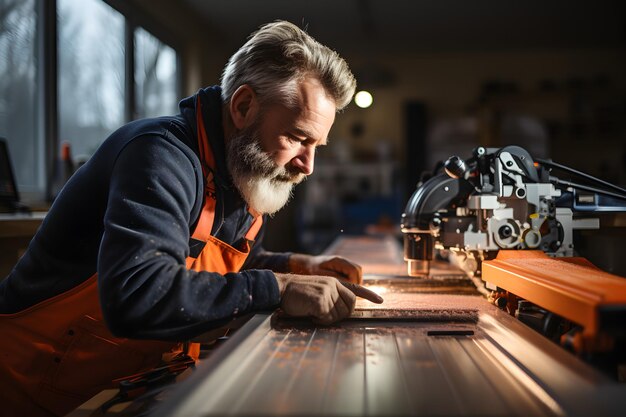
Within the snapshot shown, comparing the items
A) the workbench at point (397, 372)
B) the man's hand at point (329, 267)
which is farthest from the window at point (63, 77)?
the workbench at point (397, 372)

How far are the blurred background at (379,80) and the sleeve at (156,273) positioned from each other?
2.70 meters

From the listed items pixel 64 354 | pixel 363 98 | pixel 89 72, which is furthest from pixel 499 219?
pixel 89 72

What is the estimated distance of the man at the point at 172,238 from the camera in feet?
3.36

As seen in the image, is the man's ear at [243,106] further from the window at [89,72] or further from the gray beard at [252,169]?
the window at [89,72]

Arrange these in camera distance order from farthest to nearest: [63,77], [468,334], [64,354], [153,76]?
[153,76]
[63,77]
[64,354]
[468,334]

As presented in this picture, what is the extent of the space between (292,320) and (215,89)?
754mm

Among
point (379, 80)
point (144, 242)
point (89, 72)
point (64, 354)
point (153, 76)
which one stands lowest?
point (64, 354)

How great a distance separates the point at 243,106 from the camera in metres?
1.48

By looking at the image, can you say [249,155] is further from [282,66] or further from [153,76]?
[153,76]

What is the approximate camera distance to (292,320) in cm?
114

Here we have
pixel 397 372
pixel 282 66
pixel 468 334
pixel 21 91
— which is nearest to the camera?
pixel 397 372

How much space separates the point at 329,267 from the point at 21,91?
260 centimetres

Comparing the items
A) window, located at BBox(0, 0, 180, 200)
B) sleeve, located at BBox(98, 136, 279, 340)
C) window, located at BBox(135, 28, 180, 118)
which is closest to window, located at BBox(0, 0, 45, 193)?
window, located at BBox(0, 0, 180, 200)

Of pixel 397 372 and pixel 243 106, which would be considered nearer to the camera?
pixel 397 372
